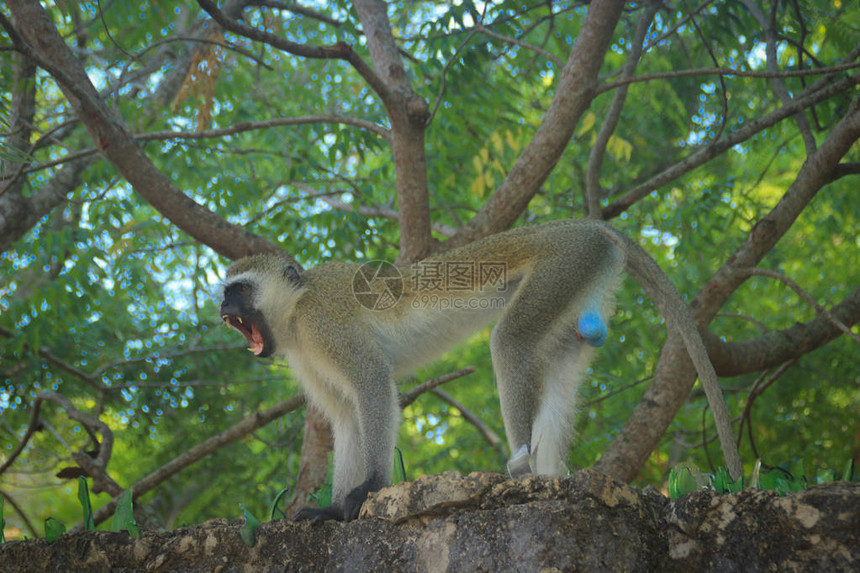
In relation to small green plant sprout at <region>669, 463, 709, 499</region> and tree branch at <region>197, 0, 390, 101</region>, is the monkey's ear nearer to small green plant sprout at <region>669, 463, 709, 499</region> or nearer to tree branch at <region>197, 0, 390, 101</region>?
tree branch at <region>197, 0, 390, 101</region>

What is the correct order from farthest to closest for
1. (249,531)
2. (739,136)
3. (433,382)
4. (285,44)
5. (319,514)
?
(739,136)
(433,382)
(285,44)
(319,514)
(249,531)

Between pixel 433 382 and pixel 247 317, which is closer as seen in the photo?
pixel 247 317

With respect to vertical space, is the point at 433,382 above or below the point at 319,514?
above

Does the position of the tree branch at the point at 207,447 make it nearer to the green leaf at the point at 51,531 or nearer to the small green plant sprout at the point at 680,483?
the green leaf at the point at 51,531

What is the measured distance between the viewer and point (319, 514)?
343 cm

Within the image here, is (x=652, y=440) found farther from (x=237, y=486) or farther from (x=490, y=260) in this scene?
(x=237, y=486)

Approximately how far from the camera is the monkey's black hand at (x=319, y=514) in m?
3.38

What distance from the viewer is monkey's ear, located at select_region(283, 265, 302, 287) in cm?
476

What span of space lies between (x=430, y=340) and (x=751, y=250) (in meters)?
2.66

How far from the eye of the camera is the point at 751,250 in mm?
5719

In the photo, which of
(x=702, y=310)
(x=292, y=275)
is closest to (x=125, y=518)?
(x=292, y=275)
